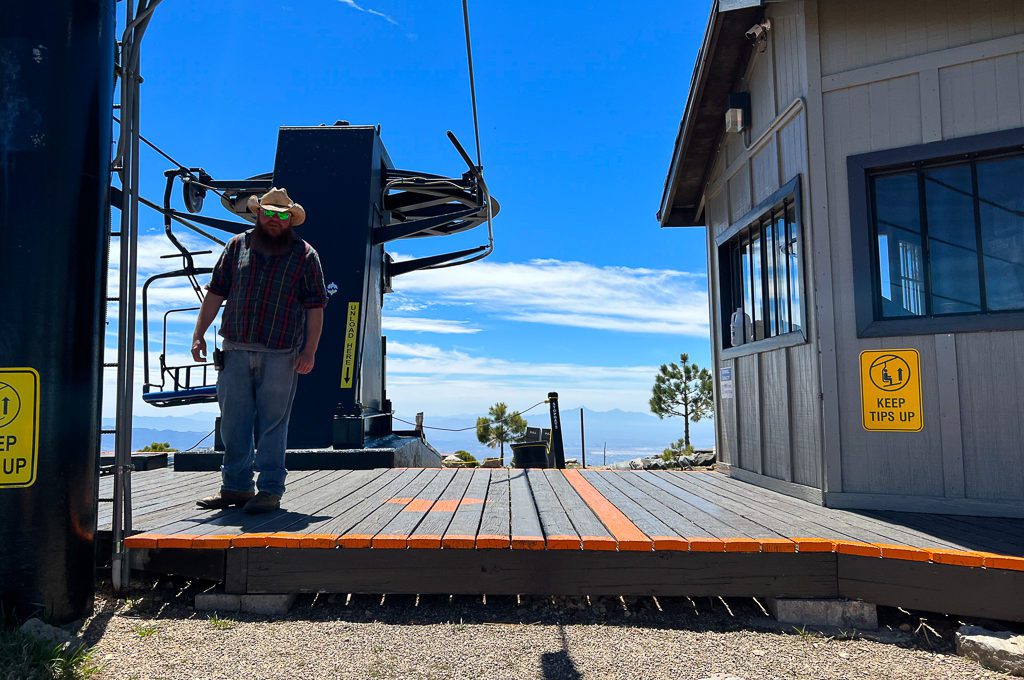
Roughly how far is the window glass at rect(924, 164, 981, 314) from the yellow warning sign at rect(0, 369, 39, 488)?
15.9 ft

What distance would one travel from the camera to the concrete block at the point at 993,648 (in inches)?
102

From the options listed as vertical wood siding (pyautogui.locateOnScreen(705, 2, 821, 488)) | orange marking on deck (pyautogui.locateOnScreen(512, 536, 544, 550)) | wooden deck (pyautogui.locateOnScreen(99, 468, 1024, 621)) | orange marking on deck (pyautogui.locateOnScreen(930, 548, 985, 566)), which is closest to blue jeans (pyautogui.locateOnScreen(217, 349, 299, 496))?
wooden deck (pyautogui.locateOnScreen(99, 468, 1024, 621))

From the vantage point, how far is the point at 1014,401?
12.8ft

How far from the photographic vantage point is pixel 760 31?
5227 millimetres

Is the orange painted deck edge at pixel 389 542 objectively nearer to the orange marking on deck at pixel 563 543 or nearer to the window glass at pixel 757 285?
the orange marking on deck at pixel 563 543

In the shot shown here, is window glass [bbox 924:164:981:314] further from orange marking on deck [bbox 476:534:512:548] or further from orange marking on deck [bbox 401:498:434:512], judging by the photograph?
orange marking on deck [bbox 401:498:434:512]

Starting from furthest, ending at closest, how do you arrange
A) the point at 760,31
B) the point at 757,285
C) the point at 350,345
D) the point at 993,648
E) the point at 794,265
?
the point at 350,345
the point at 757,285
the point at 760,31
the point at 794,265
the point at 993,648

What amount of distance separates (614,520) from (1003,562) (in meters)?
1.71

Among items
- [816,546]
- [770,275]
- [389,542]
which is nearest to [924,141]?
[770,275]

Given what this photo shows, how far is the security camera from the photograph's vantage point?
5.18 metres

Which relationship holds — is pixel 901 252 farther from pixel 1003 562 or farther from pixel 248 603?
pixel 248 603

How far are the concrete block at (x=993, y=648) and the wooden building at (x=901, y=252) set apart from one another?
4.45 feet

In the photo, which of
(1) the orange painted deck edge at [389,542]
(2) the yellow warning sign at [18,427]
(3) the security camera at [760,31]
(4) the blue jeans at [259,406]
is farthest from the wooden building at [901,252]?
(2) the yellow warning sign at [18,427]

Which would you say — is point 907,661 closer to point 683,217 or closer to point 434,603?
point 434,603
